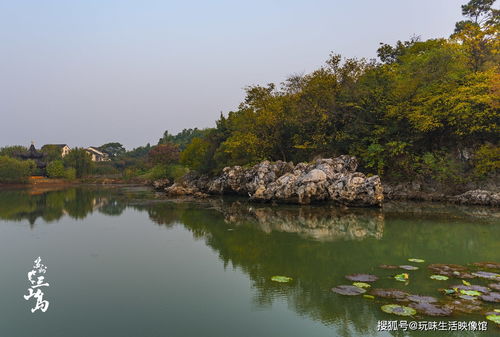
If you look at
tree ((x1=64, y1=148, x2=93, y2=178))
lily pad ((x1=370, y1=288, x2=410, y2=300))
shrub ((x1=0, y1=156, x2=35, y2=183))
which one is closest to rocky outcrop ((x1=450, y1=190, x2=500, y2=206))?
lily pad ((x1=370, y1=288, x2=410, y2=300))

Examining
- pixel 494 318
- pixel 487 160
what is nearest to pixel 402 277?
pixel 494 318

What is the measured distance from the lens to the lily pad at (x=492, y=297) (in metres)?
6.57

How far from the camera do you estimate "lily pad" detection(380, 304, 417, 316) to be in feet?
20.0

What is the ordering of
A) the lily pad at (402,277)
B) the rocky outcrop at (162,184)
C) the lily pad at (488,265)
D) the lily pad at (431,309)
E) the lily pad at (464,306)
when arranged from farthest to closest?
the rocky outcrop at (162,184)
the lily pad at (488,265)
the lily pad at (402,277)
the lily pad at (464,306)
the lily pad at (431,309)

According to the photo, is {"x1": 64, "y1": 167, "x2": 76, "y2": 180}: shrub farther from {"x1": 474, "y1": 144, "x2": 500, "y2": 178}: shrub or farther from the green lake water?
{"x1": 474, "y1": 144, "x2": 500, "y2": 178}: shrub

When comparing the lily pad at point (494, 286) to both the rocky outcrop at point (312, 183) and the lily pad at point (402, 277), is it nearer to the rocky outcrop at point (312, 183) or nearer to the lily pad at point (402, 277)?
the lily pad at point (402, 277)

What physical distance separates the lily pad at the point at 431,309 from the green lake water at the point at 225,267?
0.60 ft

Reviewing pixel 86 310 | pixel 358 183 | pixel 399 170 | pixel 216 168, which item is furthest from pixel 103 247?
pixel 216 168

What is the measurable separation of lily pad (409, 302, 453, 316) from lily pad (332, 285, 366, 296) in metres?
1.07

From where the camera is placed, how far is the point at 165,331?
5.80 meters

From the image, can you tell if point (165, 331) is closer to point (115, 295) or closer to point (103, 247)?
point (115, 295)

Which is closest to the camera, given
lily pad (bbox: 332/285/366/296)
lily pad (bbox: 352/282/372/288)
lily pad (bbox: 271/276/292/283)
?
lily pad (bbox: 332/285/366/296)

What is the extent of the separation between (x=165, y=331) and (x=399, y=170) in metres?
23.8

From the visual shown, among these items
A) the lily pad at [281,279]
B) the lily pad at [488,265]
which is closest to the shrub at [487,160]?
the lily pad at [488,265]
